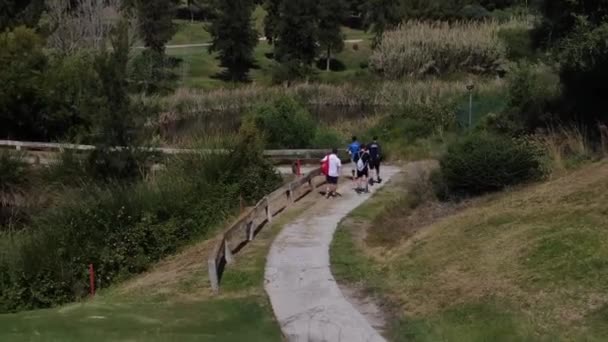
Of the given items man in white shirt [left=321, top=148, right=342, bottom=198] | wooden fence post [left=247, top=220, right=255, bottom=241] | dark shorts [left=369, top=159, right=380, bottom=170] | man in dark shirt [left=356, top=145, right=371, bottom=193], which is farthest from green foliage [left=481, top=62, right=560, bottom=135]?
wooden fence post [left=247, top=220, right=255, bottom=241]

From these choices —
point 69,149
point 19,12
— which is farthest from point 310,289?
point 19,12

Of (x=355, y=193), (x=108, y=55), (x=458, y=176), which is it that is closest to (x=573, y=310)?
(x=458, y=176)

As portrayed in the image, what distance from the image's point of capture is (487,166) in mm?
20422

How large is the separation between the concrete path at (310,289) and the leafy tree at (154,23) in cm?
6243

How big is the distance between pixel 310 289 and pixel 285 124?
24.8 meters

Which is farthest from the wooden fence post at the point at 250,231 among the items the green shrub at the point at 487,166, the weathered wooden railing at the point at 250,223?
the green shrub at the point at 487,166

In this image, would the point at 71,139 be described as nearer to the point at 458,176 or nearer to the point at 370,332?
the point at 458,176

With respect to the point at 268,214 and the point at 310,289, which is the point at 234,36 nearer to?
the point at 268,214

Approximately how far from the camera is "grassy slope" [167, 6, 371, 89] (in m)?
77.1

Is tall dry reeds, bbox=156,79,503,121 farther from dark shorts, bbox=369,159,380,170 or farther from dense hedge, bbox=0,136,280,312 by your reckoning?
dense hedge, bbox=0,136,280,312

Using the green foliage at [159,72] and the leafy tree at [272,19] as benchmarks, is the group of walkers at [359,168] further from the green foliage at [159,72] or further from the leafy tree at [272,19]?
the leafy tree at [272,19]

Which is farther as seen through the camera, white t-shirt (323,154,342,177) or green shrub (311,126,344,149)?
green shrub (311,126,344,149)

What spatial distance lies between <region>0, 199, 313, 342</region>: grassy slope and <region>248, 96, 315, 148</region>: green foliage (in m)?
21.0

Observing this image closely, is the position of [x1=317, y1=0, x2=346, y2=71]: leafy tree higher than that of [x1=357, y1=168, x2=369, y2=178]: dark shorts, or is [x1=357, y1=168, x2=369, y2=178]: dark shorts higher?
[x1=317, y1=0, x2=346, y2=71]: leafy tree
